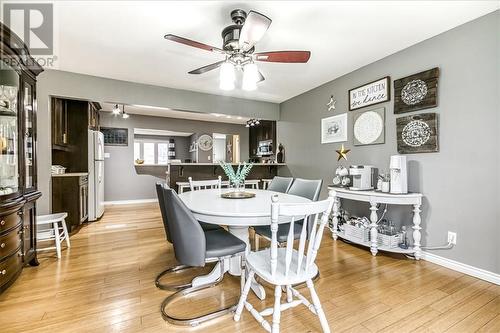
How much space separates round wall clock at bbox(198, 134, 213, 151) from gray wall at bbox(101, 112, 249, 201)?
0.60 metres

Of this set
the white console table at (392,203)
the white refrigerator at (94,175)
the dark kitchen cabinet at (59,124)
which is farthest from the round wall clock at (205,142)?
the white console table at (392,203)

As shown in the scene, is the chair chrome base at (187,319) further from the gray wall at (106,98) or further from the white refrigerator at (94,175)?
the white refrigerator at (94,175)

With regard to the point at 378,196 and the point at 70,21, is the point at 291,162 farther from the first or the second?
the point at 70,21

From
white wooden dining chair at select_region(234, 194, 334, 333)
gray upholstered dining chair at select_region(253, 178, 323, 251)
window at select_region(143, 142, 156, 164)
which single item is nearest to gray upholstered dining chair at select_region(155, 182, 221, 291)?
gray upholstered dining chair at select_region(253, 178, 323, 251)

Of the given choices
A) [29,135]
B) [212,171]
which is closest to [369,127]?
[212,171]

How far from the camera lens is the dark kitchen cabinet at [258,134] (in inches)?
246

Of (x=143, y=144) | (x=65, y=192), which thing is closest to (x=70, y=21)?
(x=65, y=192)

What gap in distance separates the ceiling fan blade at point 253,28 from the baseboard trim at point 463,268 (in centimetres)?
274

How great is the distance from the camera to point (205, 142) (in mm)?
7316

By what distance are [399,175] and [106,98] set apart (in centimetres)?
410

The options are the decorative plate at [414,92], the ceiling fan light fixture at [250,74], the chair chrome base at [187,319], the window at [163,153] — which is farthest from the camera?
the window at [163,153]

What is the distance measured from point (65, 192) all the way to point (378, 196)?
166 inches

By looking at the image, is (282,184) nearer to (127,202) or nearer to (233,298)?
(233,298)

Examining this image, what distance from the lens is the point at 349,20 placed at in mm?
2162
